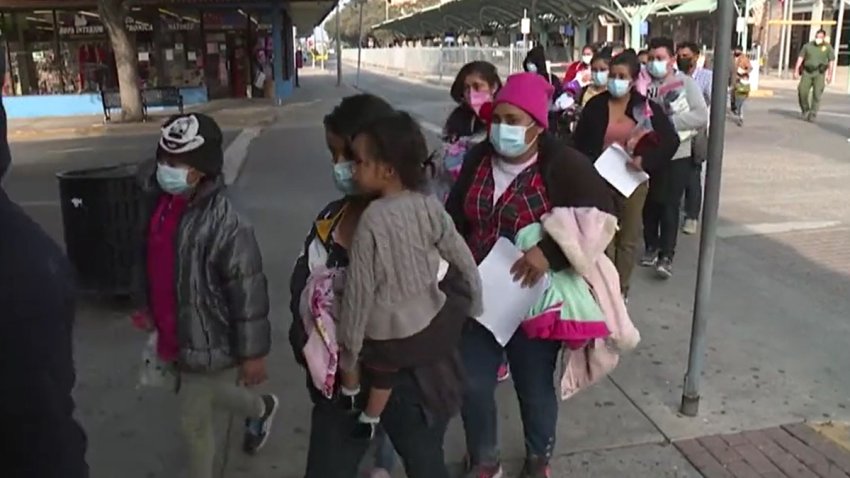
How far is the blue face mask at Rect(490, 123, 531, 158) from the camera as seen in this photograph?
3211 mm

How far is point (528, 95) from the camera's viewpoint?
10.6 ft

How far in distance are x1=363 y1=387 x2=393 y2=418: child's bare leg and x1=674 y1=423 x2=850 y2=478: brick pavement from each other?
176 cm

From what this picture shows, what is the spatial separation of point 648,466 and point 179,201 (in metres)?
2.27

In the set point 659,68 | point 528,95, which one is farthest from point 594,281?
point 659,68

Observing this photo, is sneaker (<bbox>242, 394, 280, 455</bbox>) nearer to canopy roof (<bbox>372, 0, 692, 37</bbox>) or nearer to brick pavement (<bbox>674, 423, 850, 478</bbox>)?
brick pavement (<bbox>674, 423, 850, 478</bbox>)

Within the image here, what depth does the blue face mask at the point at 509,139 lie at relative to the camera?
3.21 metres

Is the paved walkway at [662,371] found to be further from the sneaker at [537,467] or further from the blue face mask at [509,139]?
the blue face mask at [509,139]

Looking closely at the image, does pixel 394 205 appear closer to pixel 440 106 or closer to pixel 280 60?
pixel 440 106

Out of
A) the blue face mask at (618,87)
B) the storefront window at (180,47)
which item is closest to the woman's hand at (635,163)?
the blue face mask at (618,87)

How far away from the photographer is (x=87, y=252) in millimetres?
6109

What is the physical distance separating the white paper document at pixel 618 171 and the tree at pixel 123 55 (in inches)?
664

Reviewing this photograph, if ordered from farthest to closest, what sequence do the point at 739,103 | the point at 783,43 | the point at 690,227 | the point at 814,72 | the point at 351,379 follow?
the point at 783,43
the point at 739,103
the point at 814,72
the point at 690,227
the point at 351,379

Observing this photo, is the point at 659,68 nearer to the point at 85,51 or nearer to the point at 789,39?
the point at 85,51

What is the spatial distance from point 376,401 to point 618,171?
281 centimetres
